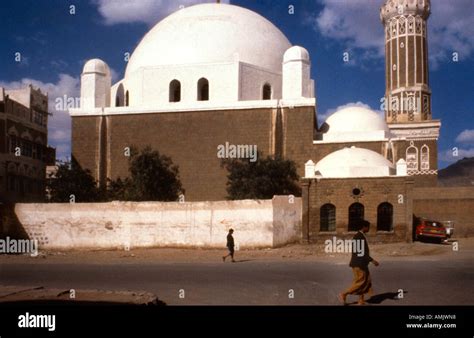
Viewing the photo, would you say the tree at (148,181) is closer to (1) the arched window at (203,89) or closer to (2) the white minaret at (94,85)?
(1) the arched window at (203,89)

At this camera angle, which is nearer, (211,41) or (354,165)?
(354,165)

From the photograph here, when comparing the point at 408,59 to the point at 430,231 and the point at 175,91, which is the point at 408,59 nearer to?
the point at 175,91

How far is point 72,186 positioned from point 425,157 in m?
20.9

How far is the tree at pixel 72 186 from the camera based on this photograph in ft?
84.5

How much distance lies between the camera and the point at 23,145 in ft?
108

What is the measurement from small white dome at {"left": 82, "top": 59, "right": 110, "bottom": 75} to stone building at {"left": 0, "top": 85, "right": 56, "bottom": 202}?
4.85m

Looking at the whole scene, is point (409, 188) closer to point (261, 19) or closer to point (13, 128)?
point (261, 19)

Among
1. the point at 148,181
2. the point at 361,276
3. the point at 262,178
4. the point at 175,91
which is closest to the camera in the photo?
the point at 361,276

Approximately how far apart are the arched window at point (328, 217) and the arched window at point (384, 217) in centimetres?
166

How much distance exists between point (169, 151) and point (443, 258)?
1492cm

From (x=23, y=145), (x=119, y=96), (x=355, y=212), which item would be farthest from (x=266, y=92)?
(x=23, y=145)

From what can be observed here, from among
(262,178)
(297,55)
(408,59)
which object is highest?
(408,59)

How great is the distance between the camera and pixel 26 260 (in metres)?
18.5

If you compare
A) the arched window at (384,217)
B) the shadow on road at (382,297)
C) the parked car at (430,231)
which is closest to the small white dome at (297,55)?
the arched window at (384,217)
